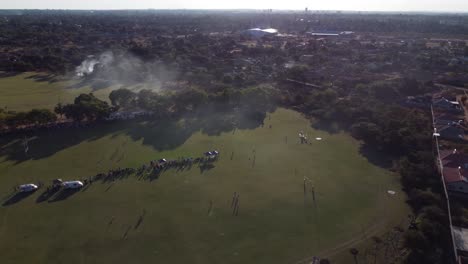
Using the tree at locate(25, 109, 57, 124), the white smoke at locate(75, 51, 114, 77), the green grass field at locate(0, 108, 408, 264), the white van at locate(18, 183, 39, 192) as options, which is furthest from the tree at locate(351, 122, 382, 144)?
the white smoke at locate(75, 51, 114, 77)

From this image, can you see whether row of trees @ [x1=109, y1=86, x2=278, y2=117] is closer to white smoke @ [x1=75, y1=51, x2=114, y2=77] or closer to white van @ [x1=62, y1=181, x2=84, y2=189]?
white van @ [x1=62, y1=181, x2=84, y2=189]

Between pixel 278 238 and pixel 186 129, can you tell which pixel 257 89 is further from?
pixel 278 238

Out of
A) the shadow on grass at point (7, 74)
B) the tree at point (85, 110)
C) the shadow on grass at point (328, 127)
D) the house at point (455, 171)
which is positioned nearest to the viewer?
the house at point (455, 171)

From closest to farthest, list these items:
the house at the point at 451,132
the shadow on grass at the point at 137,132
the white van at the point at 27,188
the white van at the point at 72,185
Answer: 1. the white van at the point at 27,188
2. the white van at the point at 72,185
3. the shadow on grass at the point at 137,132
4. the house at the point at 451,132

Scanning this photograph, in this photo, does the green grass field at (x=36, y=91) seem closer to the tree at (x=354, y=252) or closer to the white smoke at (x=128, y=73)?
the white smoke at (x=128, y=73)

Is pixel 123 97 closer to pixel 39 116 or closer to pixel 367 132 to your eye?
pixel 39 116

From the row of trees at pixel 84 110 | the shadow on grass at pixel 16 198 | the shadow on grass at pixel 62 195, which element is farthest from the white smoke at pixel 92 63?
the shadow on grass at pixel 62 195

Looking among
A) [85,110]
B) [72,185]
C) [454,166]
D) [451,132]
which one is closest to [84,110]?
[85,110]
